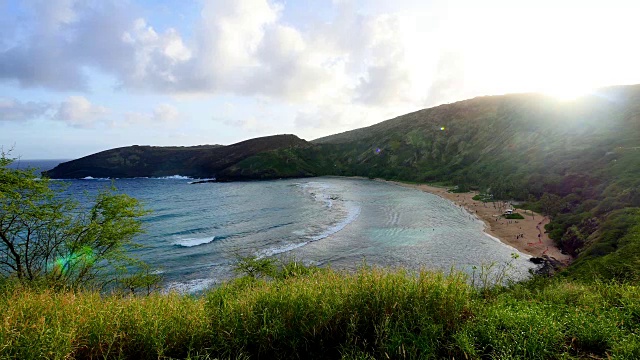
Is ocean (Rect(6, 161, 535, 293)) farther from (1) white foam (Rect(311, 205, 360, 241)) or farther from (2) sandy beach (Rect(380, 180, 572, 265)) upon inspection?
(2) sandy beach (Rect(380, 180, 572, 265))

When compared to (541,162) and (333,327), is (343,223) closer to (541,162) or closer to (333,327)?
(333,327)

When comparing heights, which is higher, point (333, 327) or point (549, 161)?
point (549, 161)

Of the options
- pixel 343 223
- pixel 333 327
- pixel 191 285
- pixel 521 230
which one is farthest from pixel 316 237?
pixel 333 327

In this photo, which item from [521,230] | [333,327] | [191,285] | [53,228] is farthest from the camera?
[521,230]

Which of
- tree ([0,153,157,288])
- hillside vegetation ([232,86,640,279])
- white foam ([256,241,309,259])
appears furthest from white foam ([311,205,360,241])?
hillside vegetation ([232,86,640,279])

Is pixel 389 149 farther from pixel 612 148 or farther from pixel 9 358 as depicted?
pixel 9 358

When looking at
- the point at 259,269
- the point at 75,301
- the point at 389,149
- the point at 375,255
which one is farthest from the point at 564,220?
the point at 389,149
